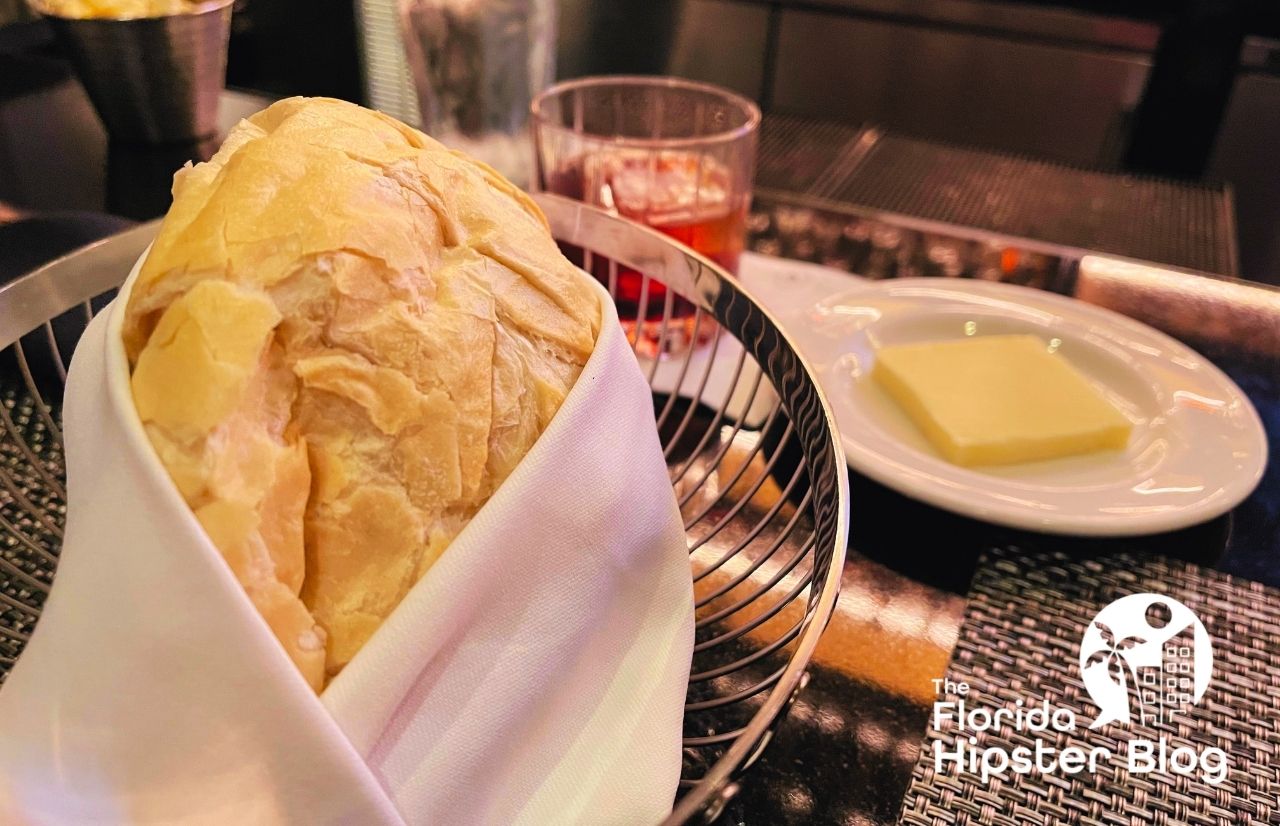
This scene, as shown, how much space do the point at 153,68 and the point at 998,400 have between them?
0.82 metres

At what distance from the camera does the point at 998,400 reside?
655 mm

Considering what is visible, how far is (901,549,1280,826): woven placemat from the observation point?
438 millimetres

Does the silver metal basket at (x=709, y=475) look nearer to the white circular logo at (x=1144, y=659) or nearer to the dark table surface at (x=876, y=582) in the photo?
the dark table surface at (x=876, y=582)

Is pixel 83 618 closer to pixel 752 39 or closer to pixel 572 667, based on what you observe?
pixel 572 667

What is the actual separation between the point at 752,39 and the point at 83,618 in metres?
2.05

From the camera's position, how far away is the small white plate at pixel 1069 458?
22.1 inches

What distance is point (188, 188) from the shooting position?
0.39m

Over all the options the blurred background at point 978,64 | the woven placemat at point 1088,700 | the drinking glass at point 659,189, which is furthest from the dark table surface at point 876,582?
the blurred background at point 978,64

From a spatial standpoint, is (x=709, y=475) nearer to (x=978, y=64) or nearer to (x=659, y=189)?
(x=659, y=189)

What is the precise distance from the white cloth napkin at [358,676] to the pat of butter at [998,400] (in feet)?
0.99

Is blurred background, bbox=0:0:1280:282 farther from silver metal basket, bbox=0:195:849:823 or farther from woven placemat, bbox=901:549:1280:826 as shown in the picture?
woven placemat, bbox=901:549:1280:826

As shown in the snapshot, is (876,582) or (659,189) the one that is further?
(659,189)

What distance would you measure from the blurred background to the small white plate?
79cm

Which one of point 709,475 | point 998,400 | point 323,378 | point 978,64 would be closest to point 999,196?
point 998,400
